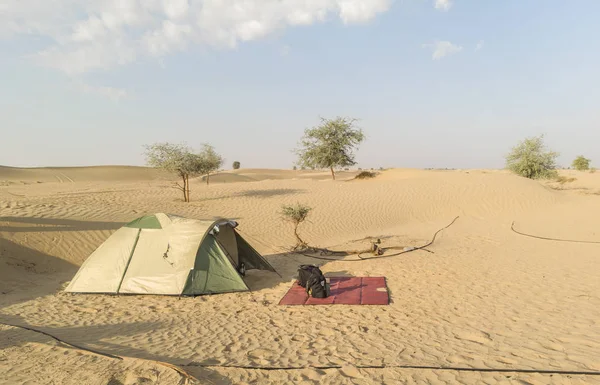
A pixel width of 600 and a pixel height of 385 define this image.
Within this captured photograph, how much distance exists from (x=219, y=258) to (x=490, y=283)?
6.09 m

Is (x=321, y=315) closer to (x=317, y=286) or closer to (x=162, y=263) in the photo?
(x=317, y=286)

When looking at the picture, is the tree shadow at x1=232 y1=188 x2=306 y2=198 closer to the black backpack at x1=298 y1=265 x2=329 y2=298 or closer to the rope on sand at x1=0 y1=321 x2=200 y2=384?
the black backpack at x1=298 y1=265 x2=329 y2=298

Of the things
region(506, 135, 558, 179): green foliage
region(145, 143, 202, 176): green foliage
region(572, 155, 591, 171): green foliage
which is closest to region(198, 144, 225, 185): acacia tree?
region(145, 143, 202, 176): green foliage

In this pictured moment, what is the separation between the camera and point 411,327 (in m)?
6.11

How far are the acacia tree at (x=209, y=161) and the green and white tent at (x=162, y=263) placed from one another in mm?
11631

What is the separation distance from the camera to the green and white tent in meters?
8.20

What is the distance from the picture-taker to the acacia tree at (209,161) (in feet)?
67.3

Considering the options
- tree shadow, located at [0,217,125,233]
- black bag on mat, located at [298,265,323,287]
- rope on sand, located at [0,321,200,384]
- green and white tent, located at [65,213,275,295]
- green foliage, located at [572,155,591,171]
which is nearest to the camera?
rope on sand, located at [0,321,200,384]

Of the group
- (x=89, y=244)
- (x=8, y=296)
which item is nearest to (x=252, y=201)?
(x=89, y=244)

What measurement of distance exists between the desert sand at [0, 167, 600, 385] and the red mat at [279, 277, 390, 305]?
0.24 metres

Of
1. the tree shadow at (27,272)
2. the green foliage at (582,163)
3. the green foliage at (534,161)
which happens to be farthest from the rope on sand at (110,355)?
the green foliage at (582,163)

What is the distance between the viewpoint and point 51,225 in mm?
12609

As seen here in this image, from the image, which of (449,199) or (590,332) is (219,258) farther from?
(449,199)

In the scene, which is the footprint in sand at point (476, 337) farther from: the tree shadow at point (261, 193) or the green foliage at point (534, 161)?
the green foliage at point (534, 161)
